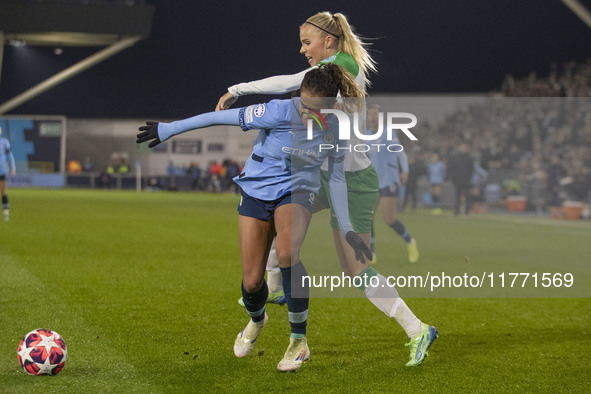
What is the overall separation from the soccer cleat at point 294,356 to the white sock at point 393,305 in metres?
0.53

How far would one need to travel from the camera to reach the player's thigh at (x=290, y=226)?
4207mm

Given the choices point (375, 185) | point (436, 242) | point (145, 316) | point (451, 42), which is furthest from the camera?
point (451, 42)

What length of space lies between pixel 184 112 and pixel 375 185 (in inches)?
1463

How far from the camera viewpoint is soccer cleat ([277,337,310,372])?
14.1 feet

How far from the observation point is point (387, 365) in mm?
4531

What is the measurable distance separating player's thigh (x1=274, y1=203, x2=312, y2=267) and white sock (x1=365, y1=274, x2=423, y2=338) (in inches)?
25.2

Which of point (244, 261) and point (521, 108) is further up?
point (521, 108)

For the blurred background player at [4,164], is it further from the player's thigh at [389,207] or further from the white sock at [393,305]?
the white sock at [393,305]

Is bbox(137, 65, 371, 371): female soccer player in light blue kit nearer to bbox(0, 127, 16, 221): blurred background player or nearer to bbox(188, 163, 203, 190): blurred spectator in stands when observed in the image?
bbox(0, 127, 16, 221): blurred background player

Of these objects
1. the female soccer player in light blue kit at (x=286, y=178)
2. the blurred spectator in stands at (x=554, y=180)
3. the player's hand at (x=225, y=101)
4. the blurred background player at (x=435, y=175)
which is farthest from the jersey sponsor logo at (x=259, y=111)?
the blurred spectator in stands at (x=554, y=180)

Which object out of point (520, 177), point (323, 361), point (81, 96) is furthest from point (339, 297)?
point (81, 96)

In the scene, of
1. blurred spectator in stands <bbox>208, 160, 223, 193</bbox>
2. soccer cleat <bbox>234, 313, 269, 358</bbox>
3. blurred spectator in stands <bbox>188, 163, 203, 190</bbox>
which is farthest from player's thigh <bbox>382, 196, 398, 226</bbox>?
blurred spectator in stands <bbox>188, 163, 203, 190</bbox>

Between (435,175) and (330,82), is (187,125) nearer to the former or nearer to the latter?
(330,82)

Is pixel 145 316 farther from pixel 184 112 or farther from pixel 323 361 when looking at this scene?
pixel 184 112
